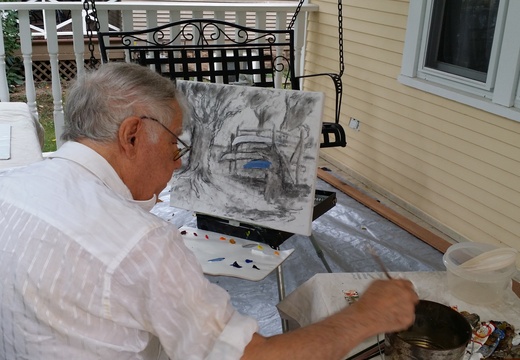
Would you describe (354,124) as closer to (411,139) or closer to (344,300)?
(411,139)

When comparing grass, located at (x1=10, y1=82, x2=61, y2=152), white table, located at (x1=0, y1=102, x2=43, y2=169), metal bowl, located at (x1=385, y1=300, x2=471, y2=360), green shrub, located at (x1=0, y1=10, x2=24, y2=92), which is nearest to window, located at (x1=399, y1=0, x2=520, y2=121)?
metal bowl, located at (x1=385, y1=300, x2=471, y2=360)

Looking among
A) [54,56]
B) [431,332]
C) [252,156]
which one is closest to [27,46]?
[54,56]

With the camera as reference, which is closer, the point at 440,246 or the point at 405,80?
the point at 440,246

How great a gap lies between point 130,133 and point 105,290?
33 centimetres

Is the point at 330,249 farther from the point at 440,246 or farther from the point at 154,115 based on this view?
the point at 154,115

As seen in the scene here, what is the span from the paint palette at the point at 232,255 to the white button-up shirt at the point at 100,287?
0.87m

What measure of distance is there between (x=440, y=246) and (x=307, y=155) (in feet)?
4.37

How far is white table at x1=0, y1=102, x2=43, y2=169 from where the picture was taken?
2409mm

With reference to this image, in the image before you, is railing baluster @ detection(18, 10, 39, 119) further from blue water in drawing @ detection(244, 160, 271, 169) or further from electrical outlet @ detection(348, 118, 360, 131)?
electrical outlet @ detection(348, 118, 360, 131)

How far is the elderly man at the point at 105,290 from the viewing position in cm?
95

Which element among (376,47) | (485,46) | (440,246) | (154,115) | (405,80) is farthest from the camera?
(376,47)

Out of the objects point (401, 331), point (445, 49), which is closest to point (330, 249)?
point (445, 49)

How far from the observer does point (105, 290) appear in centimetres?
95

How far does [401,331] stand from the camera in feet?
4.05
